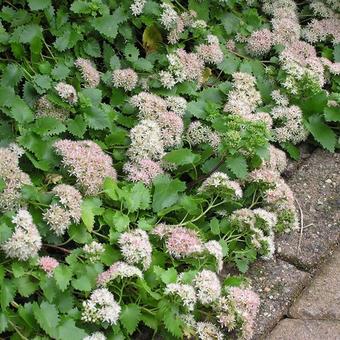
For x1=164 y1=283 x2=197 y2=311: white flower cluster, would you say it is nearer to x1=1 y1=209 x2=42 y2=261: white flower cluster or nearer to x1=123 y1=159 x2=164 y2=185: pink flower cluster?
x1=1 y1=209 x2=42 y2=261: white flower cluster

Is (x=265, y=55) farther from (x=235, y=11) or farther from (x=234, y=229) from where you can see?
(x=234, y=229)

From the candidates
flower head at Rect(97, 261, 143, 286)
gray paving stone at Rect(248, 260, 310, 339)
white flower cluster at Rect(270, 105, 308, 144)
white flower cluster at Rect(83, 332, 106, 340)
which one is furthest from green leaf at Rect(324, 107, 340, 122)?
white flower cluster at Rect(83, 332, 106, 340)

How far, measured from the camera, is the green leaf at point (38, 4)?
11.7 feet

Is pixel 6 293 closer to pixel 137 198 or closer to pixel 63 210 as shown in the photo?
pixel 63 210

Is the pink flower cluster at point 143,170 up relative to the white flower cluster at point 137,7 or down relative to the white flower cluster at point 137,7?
down

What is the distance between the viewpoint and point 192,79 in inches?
151

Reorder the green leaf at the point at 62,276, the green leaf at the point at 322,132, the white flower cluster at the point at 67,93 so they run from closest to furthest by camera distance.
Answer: the green leaf at the point at 62,276, the white flower cluster at the point at 67,93, the green leaf at the point at 322,132

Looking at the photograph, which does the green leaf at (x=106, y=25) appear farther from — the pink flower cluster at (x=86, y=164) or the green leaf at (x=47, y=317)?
the green leaf at (x=47, y=317)

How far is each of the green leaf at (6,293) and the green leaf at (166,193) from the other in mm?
735

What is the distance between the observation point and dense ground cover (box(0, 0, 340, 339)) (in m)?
2.71

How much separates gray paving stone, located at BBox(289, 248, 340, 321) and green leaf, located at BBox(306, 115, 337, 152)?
0.78 meters

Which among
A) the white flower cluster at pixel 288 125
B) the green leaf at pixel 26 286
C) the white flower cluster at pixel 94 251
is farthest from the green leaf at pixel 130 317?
the white flower cluster at pixel 288 125

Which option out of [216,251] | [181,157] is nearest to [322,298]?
[216,251]

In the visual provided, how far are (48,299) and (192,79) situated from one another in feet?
5.27
